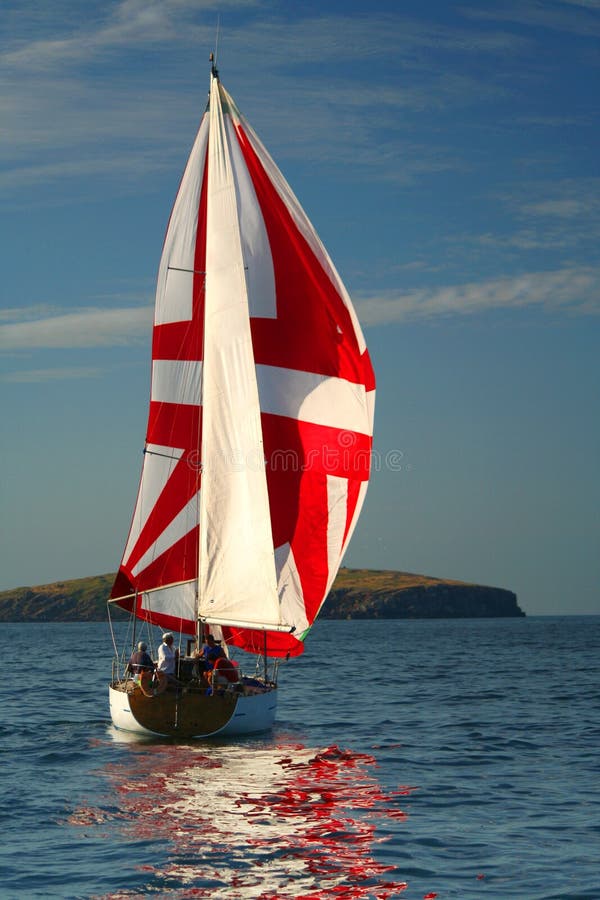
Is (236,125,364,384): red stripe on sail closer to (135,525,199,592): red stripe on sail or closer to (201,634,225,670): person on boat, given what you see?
(135,525,199,592): red stripe on sail

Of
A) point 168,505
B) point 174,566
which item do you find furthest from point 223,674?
point 168,505

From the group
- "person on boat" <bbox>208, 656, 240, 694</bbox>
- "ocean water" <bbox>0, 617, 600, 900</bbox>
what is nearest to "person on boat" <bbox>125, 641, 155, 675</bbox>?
"ocean water" <bbox>0, 617, 600, 900</bbox>

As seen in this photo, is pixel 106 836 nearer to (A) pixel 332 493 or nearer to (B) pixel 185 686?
(B) pixel 185 686

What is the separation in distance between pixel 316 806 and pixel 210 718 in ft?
19.9

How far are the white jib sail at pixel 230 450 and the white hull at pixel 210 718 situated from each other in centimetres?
166

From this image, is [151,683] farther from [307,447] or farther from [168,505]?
[307,447]

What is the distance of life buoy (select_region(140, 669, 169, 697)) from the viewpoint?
21.9m

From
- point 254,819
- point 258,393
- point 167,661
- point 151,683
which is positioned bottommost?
point 254,819

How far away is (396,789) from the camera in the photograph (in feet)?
57.9

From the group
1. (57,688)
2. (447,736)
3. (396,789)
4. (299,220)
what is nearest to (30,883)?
(396,789)

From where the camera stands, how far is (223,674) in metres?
22.2

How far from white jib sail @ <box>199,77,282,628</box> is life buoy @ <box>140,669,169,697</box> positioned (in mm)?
1989

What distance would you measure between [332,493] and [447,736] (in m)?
5.94

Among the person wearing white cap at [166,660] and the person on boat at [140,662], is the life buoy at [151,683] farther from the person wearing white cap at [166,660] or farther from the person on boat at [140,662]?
the person on boat at [140,662]
